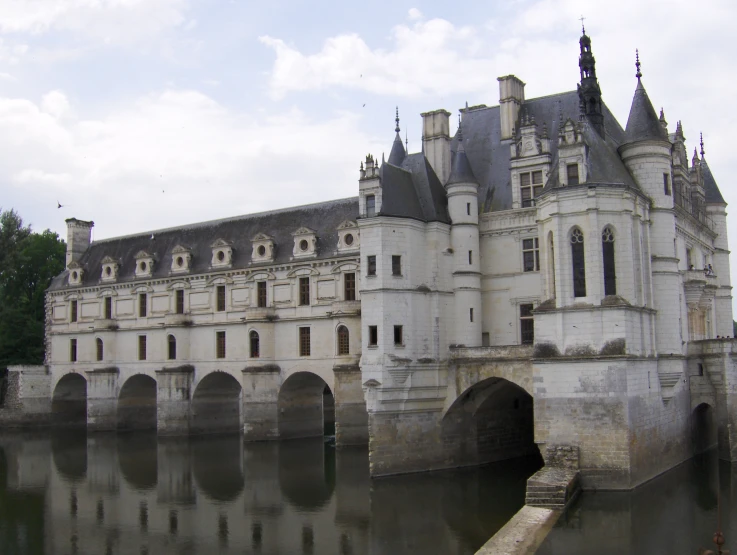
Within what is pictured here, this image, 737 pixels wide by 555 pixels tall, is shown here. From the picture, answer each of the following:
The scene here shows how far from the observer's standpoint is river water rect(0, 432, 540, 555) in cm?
1994

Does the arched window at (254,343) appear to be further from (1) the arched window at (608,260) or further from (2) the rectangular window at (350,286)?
(1) the arched window at (608,260)

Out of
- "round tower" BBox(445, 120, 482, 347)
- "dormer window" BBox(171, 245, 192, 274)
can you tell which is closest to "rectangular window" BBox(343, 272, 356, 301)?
"round tower" BBox(445, 120, 482, 347)

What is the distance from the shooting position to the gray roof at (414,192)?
93.1 ft

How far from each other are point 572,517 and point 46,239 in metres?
50.7

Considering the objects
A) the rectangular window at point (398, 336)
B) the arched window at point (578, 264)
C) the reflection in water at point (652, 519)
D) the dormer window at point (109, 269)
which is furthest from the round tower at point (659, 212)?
the dormer window at point (109, 269)

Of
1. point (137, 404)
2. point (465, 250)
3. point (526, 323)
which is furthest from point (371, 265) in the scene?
point (137, 404)

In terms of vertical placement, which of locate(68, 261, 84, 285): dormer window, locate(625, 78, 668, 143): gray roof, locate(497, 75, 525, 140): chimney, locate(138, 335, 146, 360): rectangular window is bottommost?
locate(138, 335, 146, 360): rectangular window

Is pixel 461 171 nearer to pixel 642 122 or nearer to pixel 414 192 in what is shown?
pixel 414 192

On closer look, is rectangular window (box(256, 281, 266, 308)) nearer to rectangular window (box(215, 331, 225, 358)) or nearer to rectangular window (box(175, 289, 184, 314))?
rectangular window (box(215, 331, 225, 358))

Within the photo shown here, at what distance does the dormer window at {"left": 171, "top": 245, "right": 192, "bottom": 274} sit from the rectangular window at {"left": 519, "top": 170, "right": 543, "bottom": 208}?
21.6m

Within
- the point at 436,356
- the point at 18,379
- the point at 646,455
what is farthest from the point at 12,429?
the point at 646,455

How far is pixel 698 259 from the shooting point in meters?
33.0

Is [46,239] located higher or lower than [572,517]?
higher

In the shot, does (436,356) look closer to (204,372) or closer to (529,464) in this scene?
(529,464)
